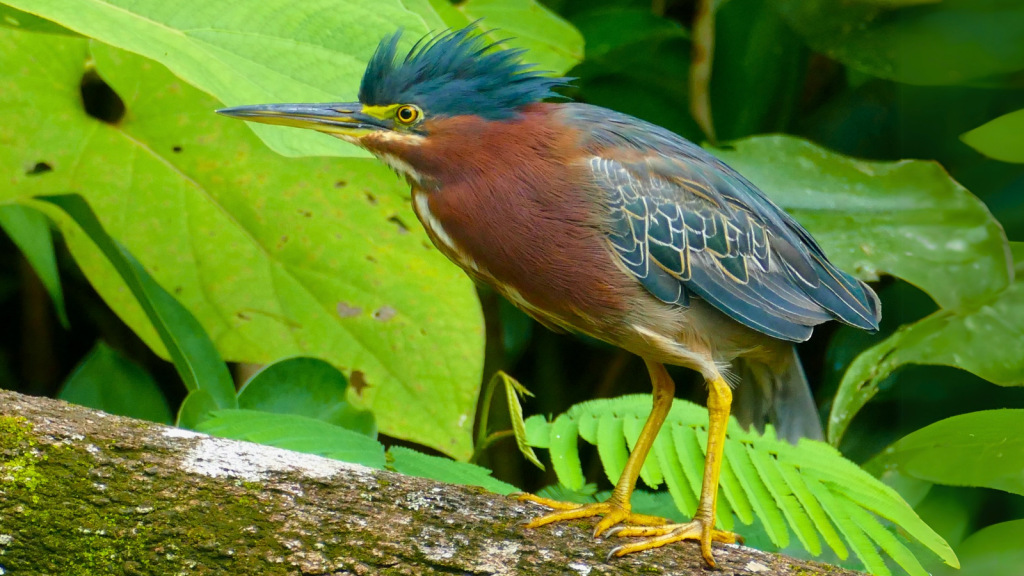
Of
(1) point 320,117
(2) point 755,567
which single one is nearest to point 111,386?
(1) point 320,117

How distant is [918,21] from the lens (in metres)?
2.68

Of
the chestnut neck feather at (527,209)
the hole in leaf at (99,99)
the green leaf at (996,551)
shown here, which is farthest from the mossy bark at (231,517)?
the hole in leaf at (99,99)

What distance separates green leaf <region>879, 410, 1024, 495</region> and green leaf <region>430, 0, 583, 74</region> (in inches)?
51.9

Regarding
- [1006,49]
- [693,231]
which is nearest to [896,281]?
[1006,49]

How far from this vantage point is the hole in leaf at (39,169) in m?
2.04

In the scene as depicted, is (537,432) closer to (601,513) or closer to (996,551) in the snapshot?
(601,513)

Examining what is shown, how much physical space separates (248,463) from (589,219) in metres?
0.71

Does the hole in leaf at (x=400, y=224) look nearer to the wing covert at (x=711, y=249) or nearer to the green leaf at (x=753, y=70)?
the wing covert at (x=711, y=249)

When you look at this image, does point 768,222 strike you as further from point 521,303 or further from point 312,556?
point 312,556

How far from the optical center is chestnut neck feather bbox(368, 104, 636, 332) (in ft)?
5.07

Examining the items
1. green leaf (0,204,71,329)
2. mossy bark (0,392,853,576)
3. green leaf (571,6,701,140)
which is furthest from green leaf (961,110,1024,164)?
green leaf (0,204,71,329)

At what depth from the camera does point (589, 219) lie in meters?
1.55

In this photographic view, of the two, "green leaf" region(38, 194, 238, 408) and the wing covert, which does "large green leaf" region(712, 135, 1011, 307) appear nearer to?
the wing covert

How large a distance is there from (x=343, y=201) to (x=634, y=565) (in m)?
1.27
